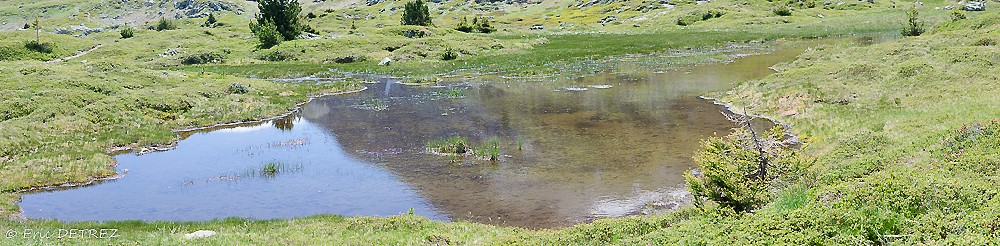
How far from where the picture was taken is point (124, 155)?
104 ft

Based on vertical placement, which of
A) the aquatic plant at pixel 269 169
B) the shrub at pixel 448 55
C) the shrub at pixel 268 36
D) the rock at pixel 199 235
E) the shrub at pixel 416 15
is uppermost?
the rock at pixel 199 235

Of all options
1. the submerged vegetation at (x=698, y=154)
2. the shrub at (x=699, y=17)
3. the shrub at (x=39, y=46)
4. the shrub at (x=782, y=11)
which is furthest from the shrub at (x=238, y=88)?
the shrub at (x=782, y=11)

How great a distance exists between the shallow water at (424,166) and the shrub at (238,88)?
801 cm

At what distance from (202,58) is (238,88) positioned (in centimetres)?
3932

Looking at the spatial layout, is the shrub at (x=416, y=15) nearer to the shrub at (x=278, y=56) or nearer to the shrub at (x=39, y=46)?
the shrub at (x=278, y=56)

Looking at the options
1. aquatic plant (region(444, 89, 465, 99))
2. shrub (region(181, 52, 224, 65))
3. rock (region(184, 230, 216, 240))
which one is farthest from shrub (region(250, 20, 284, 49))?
rock (region(184, 230, 216, 240))

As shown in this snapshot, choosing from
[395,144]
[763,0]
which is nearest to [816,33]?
[763,0]

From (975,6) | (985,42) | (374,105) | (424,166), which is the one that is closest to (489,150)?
(424,166)

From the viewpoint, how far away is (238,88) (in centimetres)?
5062

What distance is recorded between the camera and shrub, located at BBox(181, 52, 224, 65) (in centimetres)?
8475

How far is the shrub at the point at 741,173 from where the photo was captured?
15289 mm

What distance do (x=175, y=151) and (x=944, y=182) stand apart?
100.0ft

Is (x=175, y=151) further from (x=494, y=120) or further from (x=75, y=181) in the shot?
(x=494, y=120)

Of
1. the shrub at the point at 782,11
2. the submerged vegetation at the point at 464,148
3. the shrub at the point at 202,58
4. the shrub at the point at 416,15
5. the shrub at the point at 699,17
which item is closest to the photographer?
the submerged vegetation at the point at 464,148
